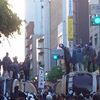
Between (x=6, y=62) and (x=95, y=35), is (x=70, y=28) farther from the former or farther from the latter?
(x=6, y=62)

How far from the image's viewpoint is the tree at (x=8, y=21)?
15508 millimetres

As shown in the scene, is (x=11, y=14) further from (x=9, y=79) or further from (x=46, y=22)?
(x=46, y=22)

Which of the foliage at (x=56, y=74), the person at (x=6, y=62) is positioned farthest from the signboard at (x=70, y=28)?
the person at (x=6, y=62)

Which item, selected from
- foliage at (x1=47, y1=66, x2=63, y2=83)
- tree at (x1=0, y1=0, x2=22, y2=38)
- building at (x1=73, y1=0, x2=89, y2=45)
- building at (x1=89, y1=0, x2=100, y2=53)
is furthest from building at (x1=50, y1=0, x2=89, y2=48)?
tree at (x1=0, y1=0, x2=22, y2=38)

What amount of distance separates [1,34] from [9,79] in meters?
3.17

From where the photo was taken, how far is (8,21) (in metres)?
16.8

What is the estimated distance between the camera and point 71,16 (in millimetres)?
66625

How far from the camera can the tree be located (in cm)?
1551

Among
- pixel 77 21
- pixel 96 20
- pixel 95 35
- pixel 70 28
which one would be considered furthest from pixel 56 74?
pixel 96 20

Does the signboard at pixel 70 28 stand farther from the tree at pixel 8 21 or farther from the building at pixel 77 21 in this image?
the tree at pixel 8 21

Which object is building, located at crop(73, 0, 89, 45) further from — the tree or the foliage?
the tree

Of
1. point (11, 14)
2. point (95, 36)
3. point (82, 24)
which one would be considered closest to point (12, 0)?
point (11, 14)

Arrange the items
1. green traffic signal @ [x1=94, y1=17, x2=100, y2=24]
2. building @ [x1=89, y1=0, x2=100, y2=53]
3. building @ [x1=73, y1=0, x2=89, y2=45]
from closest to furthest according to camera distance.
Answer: green traffic signal @ [x1=94, y1=17, x2=100, y2=24] → building @ [x1=89, y1=0, x2=100, y2=53] → building @ [x1=73, y1=0, x2=89, y2=45]

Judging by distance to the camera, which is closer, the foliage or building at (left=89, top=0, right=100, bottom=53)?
building at (left=89, top=0, right=100, bottom=53)
